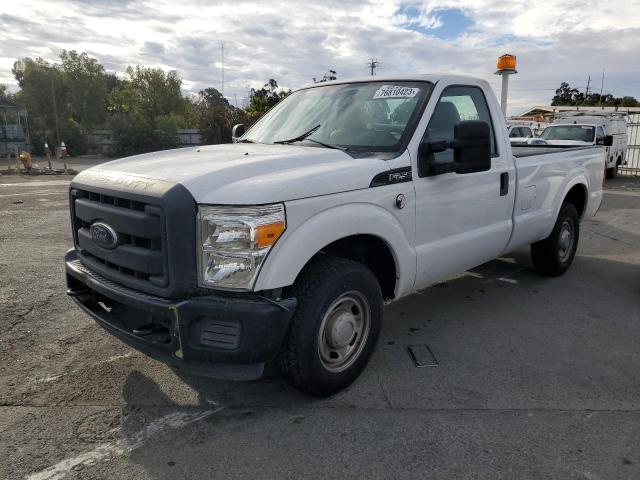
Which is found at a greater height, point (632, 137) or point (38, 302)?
point (632, 137)

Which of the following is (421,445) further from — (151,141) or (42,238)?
(151,141)

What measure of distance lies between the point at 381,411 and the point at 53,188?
594 inches

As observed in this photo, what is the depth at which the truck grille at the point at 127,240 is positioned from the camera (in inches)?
106

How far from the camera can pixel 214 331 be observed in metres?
2.67

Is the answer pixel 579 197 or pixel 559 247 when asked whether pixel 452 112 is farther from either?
pixel 579 197

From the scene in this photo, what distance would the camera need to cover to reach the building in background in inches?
1487

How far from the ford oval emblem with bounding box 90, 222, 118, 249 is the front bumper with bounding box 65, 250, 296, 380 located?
304 mm

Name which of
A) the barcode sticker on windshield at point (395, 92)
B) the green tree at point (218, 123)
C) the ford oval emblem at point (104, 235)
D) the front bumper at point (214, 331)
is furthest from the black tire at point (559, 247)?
the green tree at point (218, 123)

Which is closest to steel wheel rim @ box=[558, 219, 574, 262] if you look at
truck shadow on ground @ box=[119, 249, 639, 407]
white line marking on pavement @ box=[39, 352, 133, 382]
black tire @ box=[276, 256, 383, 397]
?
truck shadow on ground @ box=[119, 249, 639, 407]

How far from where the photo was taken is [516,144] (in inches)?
271

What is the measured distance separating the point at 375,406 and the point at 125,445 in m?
1.45

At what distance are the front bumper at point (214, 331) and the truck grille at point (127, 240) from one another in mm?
130

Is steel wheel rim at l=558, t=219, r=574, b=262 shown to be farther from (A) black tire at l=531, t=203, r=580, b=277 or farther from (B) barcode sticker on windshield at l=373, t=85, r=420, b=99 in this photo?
(B) barcode sticker on windshield at l=373, t=85, r=420, b=99

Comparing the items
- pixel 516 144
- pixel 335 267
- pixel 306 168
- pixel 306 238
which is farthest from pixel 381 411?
pixel 516 144
